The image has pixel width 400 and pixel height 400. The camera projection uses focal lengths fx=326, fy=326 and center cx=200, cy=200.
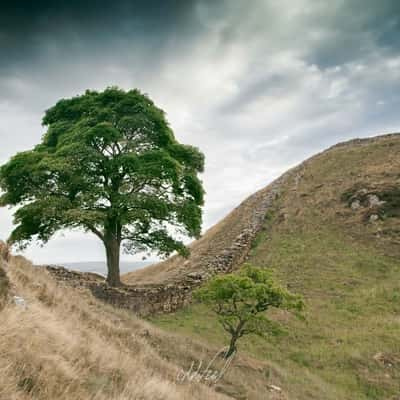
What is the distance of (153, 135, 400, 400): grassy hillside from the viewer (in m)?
10.8

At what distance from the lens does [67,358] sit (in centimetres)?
464

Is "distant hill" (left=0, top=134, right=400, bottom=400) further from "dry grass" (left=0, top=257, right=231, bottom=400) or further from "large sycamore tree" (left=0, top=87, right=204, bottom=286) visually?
"large sycamore tree" (left=0, top=87, right=204, bottom=286)

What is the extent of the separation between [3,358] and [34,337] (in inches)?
29.8

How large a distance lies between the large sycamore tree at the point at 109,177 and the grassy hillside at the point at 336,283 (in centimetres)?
506

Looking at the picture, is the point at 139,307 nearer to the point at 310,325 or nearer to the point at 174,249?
the point at 174,249

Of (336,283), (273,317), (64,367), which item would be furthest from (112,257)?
(64,367)

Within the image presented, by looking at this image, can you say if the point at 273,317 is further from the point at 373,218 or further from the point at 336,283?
the point at 373,218

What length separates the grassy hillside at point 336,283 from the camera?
1084 centimetres

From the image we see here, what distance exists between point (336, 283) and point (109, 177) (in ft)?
45.8

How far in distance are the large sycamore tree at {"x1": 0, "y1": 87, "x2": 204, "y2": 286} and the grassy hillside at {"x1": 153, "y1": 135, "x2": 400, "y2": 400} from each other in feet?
16.6

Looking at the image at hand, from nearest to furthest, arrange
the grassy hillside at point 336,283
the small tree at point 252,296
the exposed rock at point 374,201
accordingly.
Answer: the small tree at point 252,296, the grassy hillside at point 336,283, the exposed rock at point 374,201

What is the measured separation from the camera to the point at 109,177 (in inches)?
661

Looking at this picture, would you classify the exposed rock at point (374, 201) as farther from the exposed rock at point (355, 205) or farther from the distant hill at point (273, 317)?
the exposed rock at point (355, 205)

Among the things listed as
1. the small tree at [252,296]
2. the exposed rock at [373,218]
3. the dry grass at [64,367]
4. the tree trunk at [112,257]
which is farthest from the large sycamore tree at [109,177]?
the exposed rock at [373,218]
